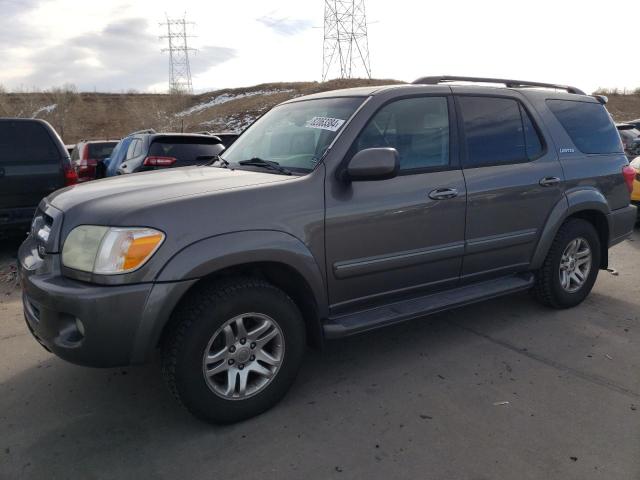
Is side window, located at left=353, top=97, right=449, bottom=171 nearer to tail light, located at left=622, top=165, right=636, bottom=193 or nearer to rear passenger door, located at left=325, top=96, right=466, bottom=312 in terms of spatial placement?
rear passenger door, located at left=325, top=96, right=466, bottom=312

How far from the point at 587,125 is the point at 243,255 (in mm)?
3585

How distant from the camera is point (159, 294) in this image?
2520mm

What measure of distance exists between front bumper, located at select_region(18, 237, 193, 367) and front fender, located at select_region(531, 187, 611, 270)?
2.97m

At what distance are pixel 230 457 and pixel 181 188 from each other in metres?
1.45

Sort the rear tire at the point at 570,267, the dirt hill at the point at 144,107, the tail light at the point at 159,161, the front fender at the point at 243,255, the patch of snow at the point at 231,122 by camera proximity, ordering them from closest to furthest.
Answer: the front fender at the point at 243,255 → the rear tire at the point at 570,267 → the tail light at the point at 159,161 → the patch of snow at the point at 231,122 → the dirt hill at the point at 144,107

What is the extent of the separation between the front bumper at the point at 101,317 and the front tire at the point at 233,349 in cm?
15

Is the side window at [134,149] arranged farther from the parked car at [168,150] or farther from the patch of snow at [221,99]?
the patch of snow at [221,99]

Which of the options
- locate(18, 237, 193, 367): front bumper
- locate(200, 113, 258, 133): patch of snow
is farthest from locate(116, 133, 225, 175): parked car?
locate(200, 113, 258, 133): patch of snow

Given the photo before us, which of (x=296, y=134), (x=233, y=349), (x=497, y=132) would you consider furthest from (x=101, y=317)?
(x=497, y=132)

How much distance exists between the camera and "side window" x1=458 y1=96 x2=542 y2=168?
3773 millimetres

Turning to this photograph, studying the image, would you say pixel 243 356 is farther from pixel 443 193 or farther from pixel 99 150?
pixel 99 150

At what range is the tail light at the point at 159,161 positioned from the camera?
7.61m

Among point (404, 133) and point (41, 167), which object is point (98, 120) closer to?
point (41, 167)

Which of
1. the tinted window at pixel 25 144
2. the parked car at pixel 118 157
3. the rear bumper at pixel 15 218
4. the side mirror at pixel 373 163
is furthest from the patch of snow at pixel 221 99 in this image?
the side mirror at pixel 373 163
